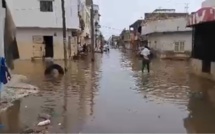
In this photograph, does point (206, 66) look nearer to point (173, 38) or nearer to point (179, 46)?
point (179, 46)

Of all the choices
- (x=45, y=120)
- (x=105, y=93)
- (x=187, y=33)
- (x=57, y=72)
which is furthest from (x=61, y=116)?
(x=187, y=33)

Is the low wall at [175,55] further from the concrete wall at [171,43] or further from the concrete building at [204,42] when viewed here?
the concrete building at [204,42]

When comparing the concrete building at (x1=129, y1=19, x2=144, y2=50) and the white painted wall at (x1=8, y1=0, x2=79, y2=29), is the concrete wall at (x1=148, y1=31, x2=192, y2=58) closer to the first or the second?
the white painted wall at (x1=8, y1=0, x2=79, y2=29)

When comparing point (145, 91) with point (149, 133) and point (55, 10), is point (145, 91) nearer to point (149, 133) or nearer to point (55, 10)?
point (149, 133)

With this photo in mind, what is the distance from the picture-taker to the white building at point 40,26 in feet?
114

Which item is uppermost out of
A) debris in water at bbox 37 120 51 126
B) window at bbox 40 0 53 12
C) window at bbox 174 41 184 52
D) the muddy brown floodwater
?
window at bbox 40 0 53 12

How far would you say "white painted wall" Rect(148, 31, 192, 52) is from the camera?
39312 mm

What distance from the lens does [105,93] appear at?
575 inches

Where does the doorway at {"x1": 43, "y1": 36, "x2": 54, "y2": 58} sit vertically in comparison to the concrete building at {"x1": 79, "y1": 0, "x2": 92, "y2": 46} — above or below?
below

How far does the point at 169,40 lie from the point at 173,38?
693mm

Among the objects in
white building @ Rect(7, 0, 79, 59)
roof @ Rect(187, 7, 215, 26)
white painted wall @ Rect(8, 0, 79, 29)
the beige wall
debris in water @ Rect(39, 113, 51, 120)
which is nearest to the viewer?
debris in water @ Rect(39, 113, 51, 120)

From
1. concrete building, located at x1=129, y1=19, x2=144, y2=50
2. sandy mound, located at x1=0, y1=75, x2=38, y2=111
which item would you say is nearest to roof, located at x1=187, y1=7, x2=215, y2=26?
sandy mound, located at x1=0, y1=75, x2=38, y2=111

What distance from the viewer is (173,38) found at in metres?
41.0

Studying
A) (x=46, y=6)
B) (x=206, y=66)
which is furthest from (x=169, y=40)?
(x=206, y=66)
